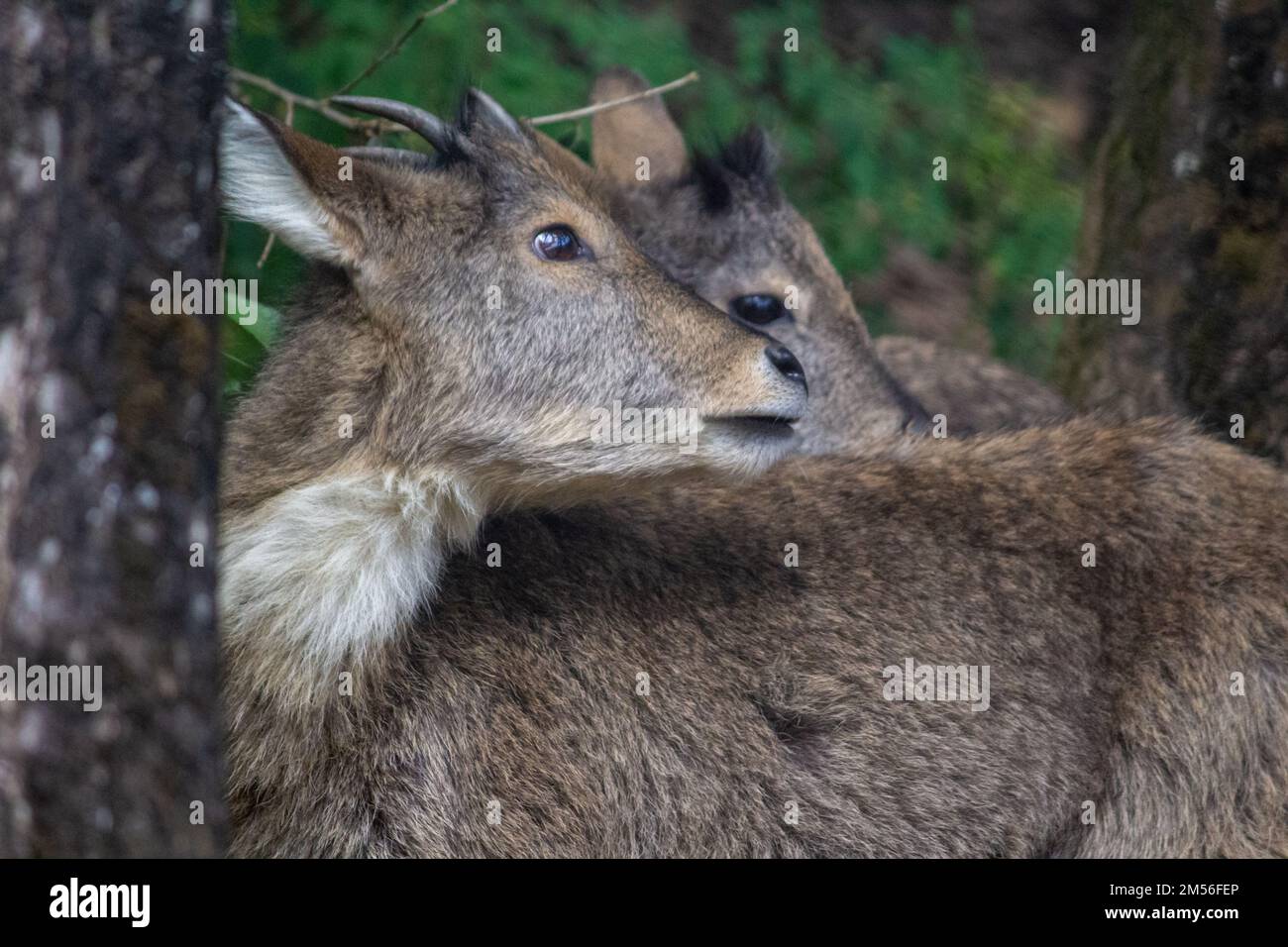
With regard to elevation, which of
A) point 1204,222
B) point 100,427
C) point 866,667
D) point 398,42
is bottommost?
point 866,667

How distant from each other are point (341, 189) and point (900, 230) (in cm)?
681

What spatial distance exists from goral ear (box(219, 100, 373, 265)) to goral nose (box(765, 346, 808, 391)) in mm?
1434

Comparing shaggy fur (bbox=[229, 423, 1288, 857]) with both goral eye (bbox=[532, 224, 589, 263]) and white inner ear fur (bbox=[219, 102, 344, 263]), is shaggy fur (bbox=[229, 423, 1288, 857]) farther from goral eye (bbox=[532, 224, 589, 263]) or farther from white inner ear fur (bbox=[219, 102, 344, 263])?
white inner ear fur (bbox=[219, 102, 344, 263])

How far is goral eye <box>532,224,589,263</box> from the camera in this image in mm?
5569

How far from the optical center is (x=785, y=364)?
18.1 ft

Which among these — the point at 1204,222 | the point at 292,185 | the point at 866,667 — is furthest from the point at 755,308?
the point at 292,185

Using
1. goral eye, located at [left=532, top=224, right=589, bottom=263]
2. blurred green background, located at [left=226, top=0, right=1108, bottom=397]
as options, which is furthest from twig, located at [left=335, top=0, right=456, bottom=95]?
goral eye, located at [left=532, top=224, right=589, bottom=263]

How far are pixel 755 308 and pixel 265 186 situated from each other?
13.7 feet

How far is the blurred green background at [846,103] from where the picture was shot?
28.6 ft

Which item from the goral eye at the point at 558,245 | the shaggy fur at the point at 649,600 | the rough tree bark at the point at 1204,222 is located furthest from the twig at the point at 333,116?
the rough tree bark at the point at 1204,222

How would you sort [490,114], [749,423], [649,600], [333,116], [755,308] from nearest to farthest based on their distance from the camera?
[749,423] < [649,600] < [490,114] < [333,116] < [755,308]

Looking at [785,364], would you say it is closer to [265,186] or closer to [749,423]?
[749,423]

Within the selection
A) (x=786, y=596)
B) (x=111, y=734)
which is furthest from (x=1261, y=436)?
(x=111, y=734)

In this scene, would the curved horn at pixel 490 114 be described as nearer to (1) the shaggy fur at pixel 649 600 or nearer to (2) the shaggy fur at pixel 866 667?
(1) the shaggy fur at pixel 649 600
